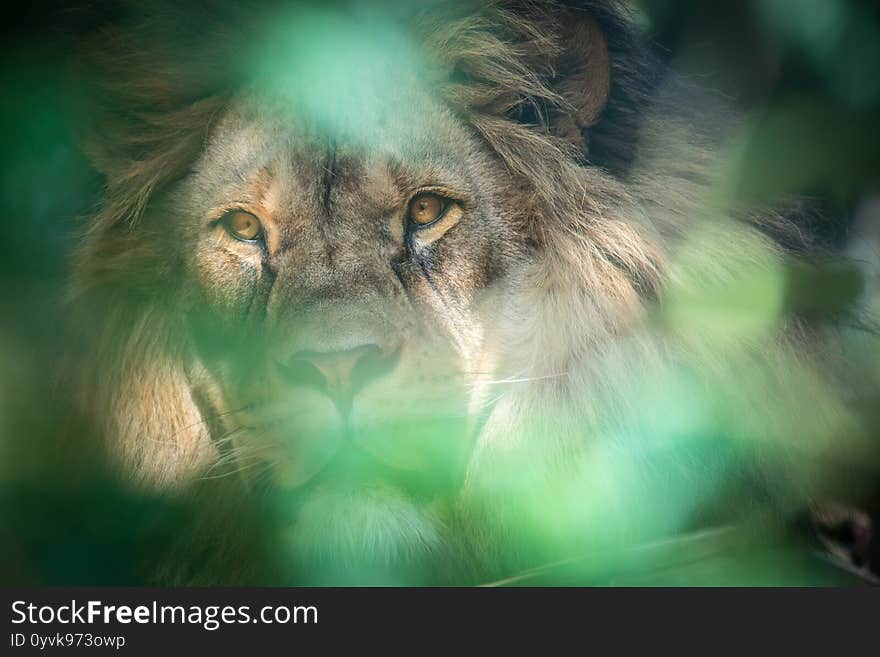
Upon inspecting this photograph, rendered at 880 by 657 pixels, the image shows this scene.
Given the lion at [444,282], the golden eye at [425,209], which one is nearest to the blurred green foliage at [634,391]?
the lion at [444,282]

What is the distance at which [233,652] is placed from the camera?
0.93 meters

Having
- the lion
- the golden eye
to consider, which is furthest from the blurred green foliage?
the golden eye

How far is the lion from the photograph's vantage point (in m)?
1.06

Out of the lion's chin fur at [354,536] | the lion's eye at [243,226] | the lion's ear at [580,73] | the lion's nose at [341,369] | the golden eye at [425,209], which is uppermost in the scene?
the lion's ear at [580,73]

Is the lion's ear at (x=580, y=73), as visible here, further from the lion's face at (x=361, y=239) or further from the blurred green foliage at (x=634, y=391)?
the blurred green foliage at (x=634, y=391)

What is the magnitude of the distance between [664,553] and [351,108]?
58 centimetres

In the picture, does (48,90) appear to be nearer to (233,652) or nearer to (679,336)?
(233,652)

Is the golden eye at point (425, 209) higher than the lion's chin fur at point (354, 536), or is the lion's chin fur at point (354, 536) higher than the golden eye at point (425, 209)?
the golden eye at point (425, 209)

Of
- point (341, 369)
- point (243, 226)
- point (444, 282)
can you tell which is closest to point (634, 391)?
point (444, 282)

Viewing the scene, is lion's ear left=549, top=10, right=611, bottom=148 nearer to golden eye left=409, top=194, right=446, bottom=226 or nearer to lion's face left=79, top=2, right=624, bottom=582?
lion's face left=79, top=2, right=624, bottom=582

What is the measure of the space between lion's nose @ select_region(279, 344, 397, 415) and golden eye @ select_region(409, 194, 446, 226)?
0.17 meters

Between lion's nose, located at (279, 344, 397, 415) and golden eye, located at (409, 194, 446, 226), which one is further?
golden eye, located at (409, 194, 446, 226)

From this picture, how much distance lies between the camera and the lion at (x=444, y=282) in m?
1.06

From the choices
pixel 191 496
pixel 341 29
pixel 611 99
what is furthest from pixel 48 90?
pixel 611 99
